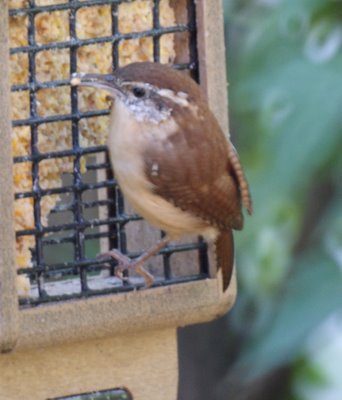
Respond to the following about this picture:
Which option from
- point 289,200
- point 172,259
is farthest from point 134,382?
point 289,200

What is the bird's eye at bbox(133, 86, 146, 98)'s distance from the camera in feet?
13.4

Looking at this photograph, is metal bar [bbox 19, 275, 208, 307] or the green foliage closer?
metal bar [bbox 19, 275, 208, 307]

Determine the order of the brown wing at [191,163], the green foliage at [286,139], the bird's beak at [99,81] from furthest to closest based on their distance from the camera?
the green foliage at [286,139]
the brown wing at [191,163]
the bird's beak at [99,81]

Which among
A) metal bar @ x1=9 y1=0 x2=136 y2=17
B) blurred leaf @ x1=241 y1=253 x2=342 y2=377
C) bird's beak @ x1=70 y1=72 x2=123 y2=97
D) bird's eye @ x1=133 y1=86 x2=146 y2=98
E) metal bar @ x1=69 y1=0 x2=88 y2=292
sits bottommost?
blurred leaf @ x1=241 y1=253 x2=342 y2=377

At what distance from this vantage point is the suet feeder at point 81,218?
13.3ft

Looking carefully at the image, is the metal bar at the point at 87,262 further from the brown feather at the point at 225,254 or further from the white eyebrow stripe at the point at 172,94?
the white eyebrow stripe at the point at 172,94

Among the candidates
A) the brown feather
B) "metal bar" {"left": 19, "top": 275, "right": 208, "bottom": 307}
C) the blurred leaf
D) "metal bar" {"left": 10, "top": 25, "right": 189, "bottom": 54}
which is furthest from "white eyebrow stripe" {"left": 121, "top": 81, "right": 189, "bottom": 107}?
the blurred leaf

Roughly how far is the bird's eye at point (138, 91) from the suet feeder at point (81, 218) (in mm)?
174

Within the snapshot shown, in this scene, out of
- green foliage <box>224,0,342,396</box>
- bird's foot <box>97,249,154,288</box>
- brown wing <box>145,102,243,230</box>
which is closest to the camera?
brown wing <box>145,102,243,230</box>

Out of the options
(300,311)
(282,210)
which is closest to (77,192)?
(300,311)

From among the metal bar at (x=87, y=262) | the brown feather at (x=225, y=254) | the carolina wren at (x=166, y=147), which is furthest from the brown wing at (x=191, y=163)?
the metal bar at (x=87, y=262)

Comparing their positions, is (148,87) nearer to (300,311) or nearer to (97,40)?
(97,40)

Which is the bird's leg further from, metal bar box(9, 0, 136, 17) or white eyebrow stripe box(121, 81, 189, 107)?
metal bar box(9, 0, 136, 17)

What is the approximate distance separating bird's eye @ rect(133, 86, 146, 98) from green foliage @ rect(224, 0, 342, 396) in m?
0.86
